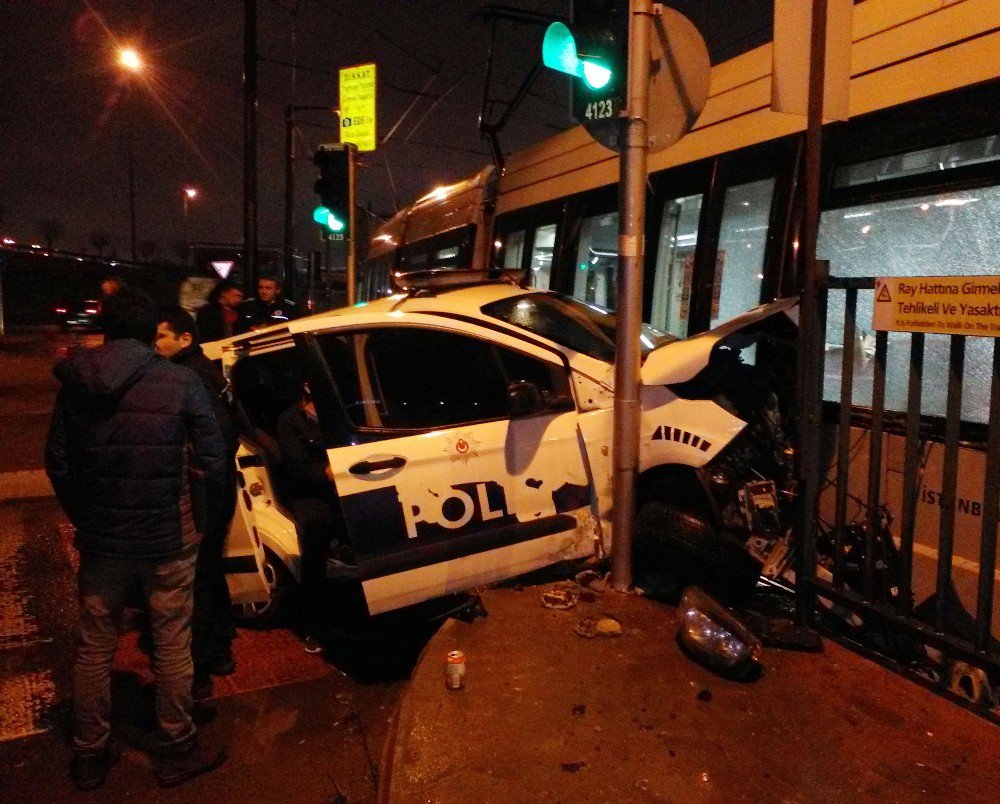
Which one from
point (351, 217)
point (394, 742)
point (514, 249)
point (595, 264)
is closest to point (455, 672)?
point (394, 742)

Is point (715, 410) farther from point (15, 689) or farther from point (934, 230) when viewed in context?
point (15, 689)

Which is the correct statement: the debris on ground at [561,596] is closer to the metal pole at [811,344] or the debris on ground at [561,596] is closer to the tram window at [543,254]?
the metal pole at [811,344]

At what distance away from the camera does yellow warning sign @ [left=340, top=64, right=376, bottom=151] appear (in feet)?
37.0

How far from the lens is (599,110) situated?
3861 millimetres

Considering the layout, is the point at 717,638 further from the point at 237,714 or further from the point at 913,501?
the point at 237,714

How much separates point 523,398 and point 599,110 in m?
1.51

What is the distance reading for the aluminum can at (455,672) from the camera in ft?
10.6

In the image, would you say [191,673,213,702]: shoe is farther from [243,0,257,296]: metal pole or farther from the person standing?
[243,0,257,296]: metal pole

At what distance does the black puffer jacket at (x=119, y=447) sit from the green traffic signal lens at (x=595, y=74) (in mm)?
2461

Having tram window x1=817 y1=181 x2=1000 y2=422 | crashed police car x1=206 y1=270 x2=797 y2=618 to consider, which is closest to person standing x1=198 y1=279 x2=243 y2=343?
crashed police car x1=206 y1=270 x2=797 y2=618

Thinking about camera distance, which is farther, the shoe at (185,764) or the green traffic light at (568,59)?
the green traffic light at (568,59)

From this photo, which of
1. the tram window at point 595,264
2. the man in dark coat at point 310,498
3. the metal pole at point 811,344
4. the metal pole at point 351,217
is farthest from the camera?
the metal pole at point 351,217

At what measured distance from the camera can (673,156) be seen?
5.94 metres

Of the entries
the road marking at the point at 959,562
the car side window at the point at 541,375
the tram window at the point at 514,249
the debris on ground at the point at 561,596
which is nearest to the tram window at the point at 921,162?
the road marking at the point at 959,562
